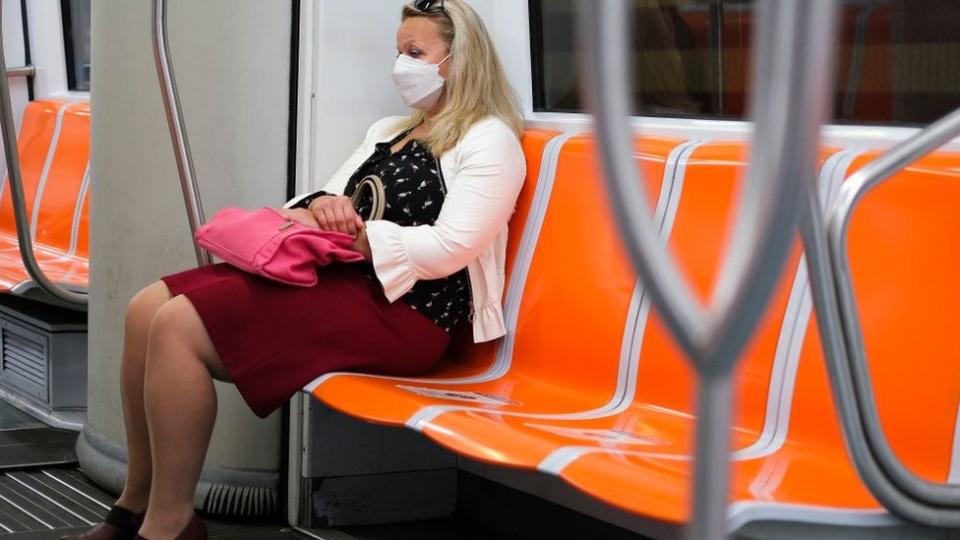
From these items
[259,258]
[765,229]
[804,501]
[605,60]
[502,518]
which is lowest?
[502,518]

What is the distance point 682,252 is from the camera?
9.16ft

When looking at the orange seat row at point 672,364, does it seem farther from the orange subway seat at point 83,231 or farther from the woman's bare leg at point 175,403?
the orange subway seat at point 83,231

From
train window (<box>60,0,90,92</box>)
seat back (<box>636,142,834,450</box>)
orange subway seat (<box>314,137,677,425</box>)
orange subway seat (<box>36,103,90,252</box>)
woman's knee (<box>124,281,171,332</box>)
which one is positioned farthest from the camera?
train window (<box>60,0,90,92</box>)

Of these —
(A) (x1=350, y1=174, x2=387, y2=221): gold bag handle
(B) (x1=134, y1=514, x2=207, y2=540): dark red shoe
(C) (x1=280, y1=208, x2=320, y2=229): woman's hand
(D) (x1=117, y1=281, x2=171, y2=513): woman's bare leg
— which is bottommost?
(B) (x1=134, y1=514, x2=207, y2=540): dark red shoe

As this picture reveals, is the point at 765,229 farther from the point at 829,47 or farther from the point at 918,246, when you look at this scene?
the point at 918,246

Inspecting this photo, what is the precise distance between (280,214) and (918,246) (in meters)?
1.41

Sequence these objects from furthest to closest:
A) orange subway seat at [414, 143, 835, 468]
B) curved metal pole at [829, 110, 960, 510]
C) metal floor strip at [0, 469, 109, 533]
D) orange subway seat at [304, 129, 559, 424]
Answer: metal floor strip at [0, 469, 109, 533] → orange subway seat at [304, 129, 559, 424] → orange subway seat at [414, 143, 835, 468] → curved metal pole at [829, 110, 960, 510]

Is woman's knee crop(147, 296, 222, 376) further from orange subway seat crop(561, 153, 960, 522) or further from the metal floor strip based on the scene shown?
orange subway seat crop(561, 153, 960, 522)

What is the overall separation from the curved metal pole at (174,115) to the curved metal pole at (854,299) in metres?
1.77

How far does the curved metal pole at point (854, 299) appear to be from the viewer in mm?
1784

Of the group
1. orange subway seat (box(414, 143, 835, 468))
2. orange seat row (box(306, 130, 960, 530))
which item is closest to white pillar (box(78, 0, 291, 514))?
orange seat row (box(306, 130, 960, 530))

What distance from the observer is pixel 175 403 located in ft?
9.67

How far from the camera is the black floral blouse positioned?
10.3ft

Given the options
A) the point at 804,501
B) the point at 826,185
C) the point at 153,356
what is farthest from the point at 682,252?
the point at 153,356
